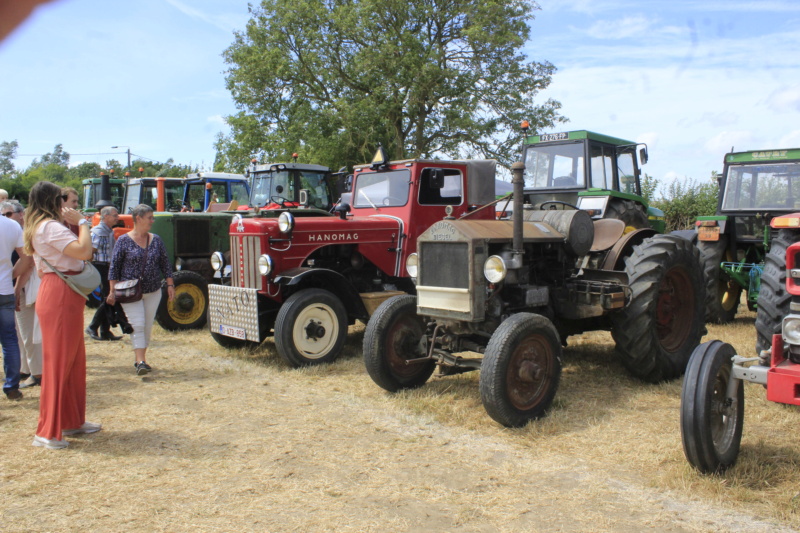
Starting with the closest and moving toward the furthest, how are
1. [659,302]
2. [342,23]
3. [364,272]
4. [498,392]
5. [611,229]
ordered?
[498,392]
[659,302]
[611,229]
[364,272]
[342,23]

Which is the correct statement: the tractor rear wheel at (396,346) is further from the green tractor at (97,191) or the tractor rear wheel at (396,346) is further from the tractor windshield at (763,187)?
the green tractor at (97,191)

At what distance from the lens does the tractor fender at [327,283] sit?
21.4 feet

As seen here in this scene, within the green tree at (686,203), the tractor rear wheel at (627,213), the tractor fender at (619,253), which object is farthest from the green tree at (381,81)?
the tractor fender at (619,253)

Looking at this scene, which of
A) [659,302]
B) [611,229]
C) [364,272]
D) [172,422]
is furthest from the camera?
[364,272]

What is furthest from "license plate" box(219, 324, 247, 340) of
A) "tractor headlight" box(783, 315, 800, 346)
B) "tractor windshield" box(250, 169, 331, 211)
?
"tractor headlight" box(783, 315, 800, 346)

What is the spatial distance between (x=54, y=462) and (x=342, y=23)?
1883 centimetres

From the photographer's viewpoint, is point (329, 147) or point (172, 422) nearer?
point (172, 422)

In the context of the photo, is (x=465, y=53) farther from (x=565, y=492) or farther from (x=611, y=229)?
(x=565, y=492)

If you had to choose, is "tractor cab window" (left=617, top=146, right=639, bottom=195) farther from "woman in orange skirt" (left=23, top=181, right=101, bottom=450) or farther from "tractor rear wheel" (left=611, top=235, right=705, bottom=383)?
"woman in orange skirt" (left=23, top=181, right=101, bottom=450)

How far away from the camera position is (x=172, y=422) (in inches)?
187

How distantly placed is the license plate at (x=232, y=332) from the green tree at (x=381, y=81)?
14380mm

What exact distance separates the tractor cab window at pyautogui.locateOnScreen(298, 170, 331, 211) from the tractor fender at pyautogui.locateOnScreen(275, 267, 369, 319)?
→ 3908mm

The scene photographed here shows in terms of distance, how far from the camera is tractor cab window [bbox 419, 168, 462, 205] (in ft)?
23.1

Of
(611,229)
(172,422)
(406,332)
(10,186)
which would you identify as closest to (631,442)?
(406,332)
